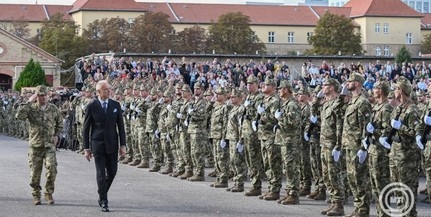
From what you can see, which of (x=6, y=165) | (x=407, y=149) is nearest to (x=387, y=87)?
(x=407, y=149)

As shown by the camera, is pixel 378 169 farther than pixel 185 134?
No

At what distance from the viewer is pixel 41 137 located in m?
15.6

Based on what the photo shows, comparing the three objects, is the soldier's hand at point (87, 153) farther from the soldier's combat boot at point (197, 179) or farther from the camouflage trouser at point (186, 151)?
the camouflage trouser at point (186, 151)

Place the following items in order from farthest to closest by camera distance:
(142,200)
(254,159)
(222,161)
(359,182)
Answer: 1. (222,161)
2. (254,159)
3. (142,200)
4. (359,182)

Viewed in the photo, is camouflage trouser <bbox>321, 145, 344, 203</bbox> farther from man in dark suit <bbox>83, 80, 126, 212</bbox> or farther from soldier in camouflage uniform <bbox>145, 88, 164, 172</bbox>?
soldier in camouflage uniform <bbox>145, 88, 164, 172</bbox>

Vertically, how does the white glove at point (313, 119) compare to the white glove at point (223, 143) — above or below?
above

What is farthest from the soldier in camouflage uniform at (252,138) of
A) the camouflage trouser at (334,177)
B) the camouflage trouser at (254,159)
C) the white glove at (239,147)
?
the camouflage trouser at (334,177)

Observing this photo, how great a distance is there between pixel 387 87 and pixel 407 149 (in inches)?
41.0

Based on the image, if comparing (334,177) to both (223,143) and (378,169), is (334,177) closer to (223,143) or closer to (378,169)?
(378,169)

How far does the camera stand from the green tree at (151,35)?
334 feet

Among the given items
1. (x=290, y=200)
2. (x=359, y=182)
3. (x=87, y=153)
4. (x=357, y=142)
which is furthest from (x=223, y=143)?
(x=359, y=182)

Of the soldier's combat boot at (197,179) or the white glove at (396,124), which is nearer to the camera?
the white glove at (396,124)

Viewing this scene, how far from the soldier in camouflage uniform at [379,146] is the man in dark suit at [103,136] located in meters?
3.95

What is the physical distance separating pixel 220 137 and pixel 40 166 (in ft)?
14.6
